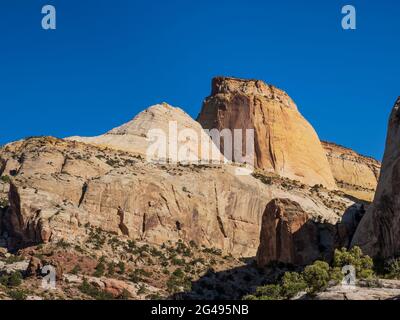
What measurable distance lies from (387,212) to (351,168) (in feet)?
399

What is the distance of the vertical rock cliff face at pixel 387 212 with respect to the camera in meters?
65.9

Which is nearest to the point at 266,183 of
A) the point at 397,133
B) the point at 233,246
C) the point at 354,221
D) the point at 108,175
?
the point at 233,246

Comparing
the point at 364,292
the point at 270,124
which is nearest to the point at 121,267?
the point at 364,292

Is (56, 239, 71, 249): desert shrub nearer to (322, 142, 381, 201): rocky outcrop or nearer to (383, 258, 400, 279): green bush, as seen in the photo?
(383, 258, 400, 279): green bush

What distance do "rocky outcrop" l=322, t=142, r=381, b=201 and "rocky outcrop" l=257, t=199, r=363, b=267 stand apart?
80840 millimetres

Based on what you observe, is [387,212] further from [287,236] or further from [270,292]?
[287,236]

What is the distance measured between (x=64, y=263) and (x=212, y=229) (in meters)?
A: 28.5

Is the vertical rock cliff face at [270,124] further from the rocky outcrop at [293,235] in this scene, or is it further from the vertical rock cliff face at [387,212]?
the vertical rock cliff face at [387,212]

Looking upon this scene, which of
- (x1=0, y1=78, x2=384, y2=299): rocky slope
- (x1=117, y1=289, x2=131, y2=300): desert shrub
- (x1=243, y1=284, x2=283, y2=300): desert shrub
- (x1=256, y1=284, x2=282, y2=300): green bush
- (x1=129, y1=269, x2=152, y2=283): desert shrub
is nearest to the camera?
(x1=243, y1=284, x2=283, y2=300): desert shrub

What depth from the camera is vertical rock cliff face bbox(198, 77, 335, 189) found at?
5674 inches

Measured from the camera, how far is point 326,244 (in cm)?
8812

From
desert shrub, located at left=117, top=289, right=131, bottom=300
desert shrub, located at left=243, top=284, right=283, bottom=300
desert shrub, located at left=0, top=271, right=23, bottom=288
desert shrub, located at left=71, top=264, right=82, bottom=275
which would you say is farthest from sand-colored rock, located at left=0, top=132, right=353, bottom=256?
desert shrub, located at left=243, top=284, right=283, bottom=300
